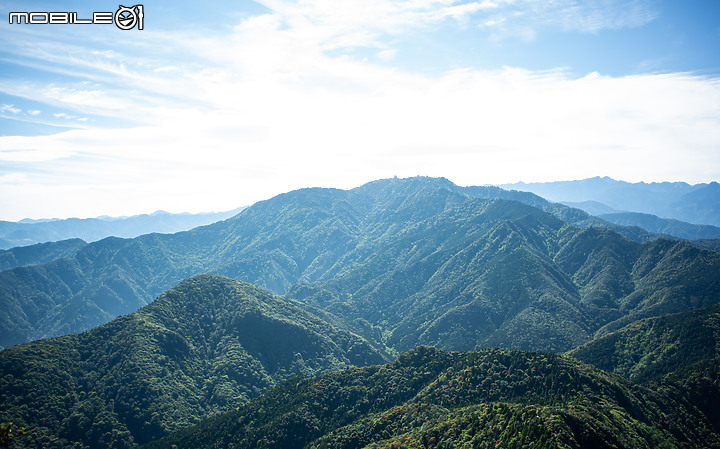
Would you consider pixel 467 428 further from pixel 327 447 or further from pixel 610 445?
pixel 327 447

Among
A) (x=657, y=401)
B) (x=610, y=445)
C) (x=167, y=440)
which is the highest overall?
(x=610, y=445)

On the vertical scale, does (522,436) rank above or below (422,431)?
above

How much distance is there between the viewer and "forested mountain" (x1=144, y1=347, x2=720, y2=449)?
112500 millimetres

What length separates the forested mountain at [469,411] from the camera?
369ft

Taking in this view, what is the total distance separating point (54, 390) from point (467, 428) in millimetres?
194493

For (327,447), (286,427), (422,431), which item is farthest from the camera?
(286,427)

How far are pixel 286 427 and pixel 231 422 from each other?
104 ft

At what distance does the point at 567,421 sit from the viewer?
344ft

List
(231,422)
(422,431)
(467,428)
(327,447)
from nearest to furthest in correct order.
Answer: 1. (467,428)
2. (422,431)
3. (327,447)
4. (231,422)

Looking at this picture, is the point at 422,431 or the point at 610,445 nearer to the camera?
the point at 610,445

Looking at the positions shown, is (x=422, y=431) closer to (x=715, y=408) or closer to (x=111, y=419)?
(x=715, y=408)

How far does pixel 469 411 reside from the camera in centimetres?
13800

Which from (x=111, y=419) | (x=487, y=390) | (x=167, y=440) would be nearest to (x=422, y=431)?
(x=487, y=390)

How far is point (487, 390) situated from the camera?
511 feet
